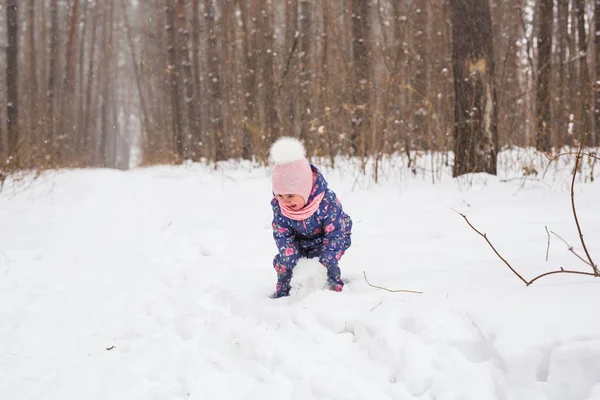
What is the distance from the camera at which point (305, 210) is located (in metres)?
2.62

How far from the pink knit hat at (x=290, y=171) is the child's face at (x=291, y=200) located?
3 centimetres

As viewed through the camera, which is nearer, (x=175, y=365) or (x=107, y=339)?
(x=175, y=365)

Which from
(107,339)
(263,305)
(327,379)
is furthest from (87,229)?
(327,379)

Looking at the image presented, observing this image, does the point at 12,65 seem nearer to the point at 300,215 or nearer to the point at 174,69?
the point at 174,69

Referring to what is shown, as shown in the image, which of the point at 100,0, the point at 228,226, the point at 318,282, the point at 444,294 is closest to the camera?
the point at 444,294

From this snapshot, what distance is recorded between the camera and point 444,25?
9117 mm

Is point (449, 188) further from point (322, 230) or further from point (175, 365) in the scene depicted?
point (175, 365)

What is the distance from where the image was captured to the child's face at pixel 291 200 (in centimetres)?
254

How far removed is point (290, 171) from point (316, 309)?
76cm

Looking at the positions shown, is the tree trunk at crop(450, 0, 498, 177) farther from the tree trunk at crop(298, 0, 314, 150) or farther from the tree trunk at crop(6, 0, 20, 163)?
the tree trunk at crop(6, 0, 20, 163)

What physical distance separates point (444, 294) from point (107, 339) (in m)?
1.83

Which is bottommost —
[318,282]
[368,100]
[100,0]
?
[318,282]

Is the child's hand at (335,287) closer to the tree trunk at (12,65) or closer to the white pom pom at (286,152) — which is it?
the white pom pom at (286,152)

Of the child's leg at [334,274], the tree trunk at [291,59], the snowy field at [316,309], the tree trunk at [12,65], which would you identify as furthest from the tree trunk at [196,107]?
the child's leg at [334,274]
